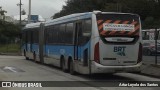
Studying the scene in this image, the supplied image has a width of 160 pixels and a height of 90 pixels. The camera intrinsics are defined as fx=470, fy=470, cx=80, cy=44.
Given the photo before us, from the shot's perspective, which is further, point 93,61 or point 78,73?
point 78,73

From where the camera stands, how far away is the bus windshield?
19.8 metres

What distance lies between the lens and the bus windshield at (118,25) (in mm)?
19750

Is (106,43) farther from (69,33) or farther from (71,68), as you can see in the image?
(69,33)

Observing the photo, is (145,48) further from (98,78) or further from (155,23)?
(155,23)

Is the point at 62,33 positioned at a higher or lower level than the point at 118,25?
lower

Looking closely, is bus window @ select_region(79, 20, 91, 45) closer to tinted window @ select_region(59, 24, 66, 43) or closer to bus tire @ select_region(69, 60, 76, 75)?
bus tire @ select_region(69, 60, 76, 75)

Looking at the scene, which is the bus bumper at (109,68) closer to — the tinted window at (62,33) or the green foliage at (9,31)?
the tinted window at (62,33)

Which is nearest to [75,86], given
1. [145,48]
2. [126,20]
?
[126,20]

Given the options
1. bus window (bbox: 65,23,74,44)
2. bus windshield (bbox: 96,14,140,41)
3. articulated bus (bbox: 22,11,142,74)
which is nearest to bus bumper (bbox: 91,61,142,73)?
articulated bus (bbox: 22,11,142,74)

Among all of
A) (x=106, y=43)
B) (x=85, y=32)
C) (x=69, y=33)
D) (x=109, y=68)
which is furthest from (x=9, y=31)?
(x=109, y=68)

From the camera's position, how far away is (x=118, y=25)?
20000 millimetres

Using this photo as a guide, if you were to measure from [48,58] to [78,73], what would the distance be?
6.37 m

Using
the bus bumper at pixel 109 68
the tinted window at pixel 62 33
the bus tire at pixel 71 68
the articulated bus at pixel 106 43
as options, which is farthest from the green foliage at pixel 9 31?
the bus bumper at pixel 109 68

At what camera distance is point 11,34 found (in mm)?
96188
